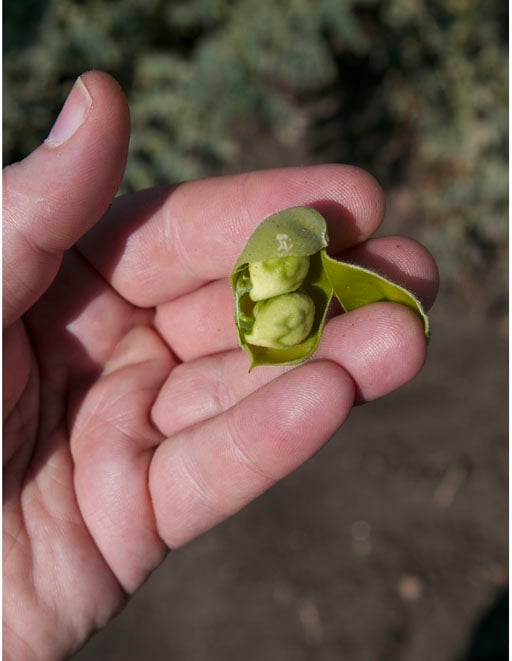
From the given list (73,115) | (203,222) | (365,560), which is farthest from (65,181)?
(365,560)

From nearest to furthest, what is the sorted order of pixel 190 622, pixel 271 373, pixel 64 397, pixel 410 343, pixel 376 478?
pixel 410 343, pixel 271 373, pixel 64 397, pixel 190 622, pixel 376 478

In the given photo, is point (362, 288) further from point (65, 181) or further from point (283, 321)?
point (65, 181)

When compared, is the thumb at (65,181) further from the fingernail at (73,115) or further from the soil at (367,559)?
the soil at (367,559)

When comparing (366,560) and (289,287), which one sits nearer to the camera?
(289,287)

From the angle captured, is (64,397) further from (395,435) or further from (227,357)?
(395,435)

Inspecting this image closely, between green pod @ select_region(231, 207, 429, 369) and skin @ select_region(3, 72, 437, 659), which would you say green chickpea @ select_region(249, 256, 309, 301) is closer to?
green pod @ select_region(231, 207, 429, 369)

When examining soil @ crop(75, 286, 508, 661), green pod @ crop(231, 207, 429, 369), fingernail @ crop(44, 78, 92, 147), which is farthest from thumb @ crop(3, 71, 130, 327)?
soil @ crop(75, 286, 508, 661)

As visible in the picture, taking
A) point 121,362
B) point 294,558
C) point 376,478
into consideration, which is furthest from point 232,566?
point 121,362
